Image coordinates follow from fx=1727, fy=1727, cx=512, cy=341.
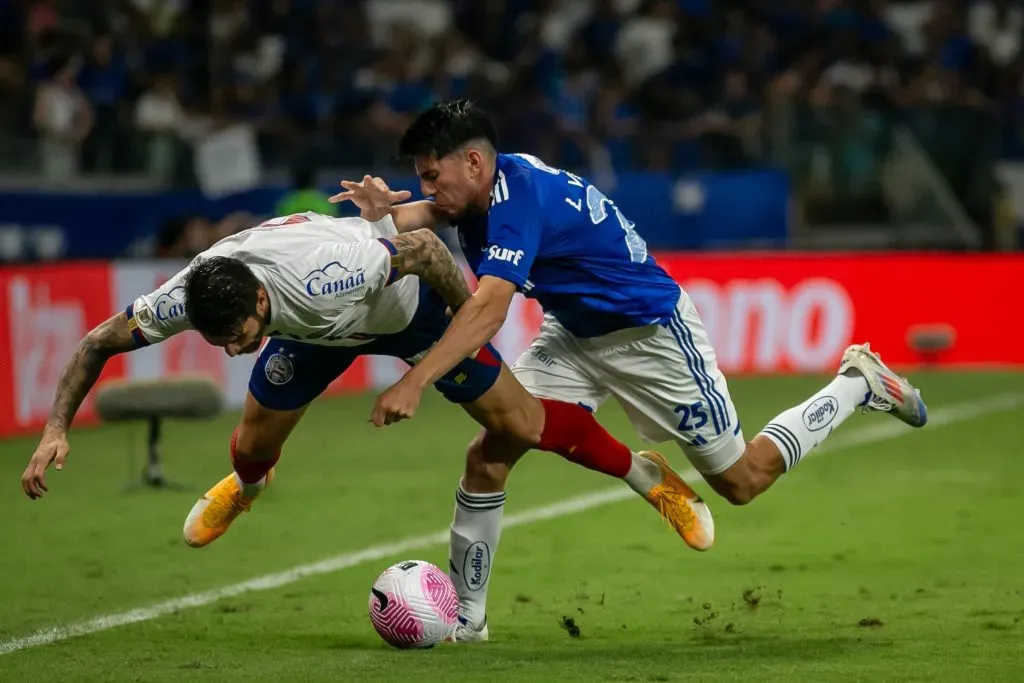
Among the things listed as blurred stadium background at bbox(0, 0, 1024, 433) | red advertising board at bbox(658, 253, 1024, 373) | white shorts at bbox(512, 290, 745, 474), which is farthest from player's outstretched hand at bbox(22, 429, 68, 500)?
red advertising board at bbox(658, 253, 1024, 373)

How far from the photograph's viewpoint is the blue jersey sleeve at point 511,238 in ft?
21.4

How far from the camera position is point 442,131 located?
667 centimetres

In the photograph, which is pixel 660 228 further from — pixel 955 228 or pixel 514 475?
pixel 514 475

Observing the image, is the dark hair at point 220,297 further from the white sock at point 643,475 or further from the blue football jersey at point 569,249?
the white sock at point 643,475

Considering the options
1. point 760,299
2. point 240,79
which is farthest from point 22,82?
point 760,299

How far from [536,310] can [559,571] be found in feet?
32.2

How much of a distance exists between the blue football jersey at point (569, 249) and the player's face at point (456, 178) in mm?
87

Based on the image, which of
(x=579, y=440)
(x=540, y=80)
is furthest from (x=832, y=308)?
(x=579, y=440)

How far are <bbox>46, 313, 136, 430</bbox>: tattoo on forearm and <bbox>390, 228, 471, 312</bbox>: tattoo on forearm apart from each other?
1.04 m

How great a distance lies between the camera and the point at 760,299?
1897cm

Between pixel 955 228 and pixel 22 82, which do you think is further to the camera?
pixel 955 228

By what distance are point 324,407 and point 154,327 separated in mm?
10814

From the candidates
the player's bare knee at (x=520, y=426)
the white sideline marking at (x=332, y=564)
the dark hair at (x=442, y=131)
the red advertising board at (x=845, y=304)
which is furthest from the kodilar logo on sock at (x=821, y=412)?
the red advertising board at (x=845, y=304)

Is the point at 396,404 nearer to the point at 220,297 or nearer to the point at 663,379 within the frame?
the point at 220,297
